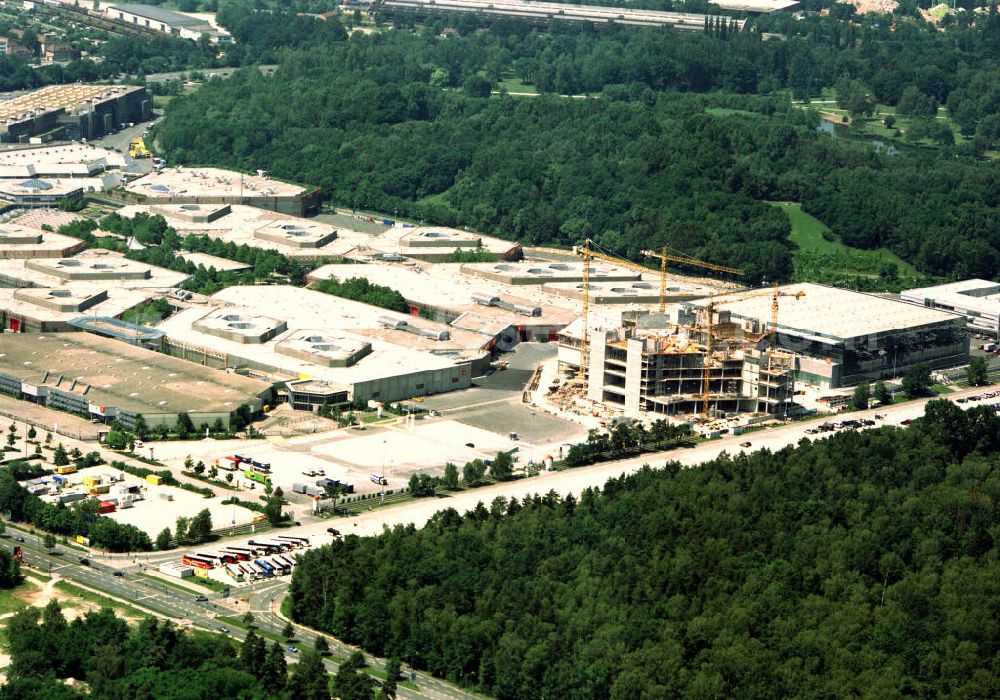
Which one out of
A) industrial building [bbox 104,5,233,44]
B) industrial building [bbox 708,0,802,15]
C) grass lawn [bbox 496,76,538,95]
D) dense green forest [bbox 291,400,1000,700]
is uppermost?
industrial building [bbox 708,0,802,15]

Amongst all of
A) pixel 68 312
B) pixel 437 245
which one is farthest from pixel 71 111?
pixel 68 312

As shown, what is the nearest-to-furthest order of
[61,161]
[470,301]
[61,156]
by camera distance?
[470,301], [61,161], [61,156]

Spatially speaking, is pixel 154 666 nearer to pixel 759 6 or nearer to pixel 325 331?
pixel 325 331

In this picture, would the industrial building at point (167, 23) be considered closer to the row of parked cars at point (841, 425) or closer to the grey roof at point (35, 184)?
the grey roof at point (35, 184)

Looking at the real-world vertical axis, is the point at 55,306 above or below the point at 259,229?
above

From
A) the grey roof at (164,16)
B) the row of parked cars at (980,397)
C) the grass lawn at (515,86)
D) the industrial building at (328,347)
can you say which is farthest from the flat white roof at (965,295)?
the grey roof at (164,16)

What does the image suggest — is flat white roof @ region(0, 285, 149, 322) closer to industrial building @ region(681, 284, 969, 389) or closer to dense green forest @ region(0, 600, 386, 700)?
industrial building @ region(681, 284, 969, 389)

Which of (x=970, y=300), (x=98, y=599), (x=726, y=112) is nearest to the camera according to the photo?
(x=98, y=599)

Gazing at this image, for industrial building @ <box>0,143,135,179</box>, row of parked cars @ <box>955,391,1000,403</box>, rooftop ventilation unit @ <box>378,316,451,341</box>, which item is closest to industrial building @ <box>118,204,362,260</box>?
industrial building @ <box>0,143,135,179</box>
